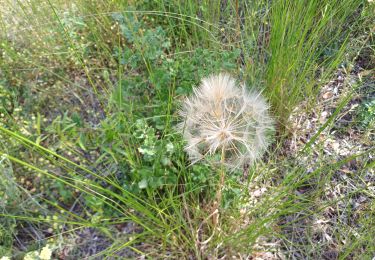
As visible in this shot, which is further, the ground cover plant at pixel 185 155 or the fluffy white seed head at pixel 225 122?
the ground cover plant at pixel 185 155

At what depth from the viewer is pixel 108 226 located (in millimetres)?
1641

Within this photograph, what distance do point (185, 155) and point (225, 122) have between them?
0.39 m

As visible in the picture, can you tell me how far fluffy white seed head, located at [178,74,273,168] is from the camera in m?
1.31

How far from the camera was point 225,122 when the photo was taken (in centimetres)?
133

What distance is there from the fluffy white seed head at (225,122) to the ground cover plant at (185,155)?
1 centimetres

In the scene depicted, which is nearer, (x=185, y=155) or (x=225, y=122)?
(x=225, y=122)

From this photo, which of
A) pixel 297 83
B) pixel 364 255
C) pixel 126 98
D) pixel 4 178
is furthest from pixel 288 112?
pixel 4 178

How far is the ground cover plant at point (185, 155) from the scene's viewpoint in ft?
4.87

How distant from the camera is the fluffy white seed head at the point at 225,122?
1.31 metres

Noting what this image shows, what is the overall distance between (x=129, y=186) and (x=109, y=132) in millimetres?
313

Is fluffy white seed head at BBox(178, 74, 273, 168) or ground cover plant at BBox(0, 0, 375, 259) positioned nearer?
fluffy white seed head at BBox(178, 74, 273, 168)

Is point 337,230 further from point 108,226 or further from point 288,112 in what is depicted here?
point 108,226

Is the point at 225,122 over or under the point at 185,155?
over

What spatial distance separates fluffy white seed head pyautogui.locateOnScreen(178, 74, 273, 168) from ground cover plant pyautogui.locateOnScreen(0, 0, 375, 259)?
1cm
